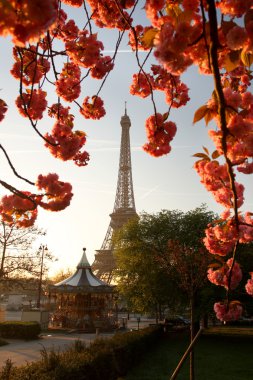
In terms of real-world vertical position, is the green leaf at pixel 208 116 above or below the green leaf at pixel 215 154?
below

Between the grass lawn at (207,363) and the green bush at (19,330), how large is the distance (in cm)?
817

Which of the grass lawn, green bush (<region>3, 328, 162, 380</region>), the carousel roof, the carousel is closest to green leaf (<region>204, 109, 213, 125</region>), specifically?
green bush (<region>3, 328, 162, 380</region>)

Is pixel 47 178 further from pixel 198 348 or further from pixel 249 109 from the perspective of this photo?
pixel 198 348

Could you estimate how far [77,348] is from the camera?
8.19 meters

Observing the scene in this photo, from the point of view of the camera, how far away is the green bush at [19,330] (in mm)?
19484

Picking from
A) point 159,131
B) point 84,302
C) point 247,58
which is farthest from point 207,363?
point 84,302

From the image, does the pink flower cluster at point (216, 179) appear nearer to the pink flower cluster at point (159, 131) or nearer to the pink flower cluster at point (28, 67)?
the pink flower cluster at point (159, 131)

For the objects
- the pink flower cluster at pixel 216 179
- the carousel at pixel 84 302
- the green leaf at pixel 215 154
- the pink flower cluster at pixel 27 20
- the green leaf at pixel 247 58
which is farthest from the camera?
the carousel at pixel 84 302

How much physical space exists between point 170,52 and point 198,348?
17.3 metres

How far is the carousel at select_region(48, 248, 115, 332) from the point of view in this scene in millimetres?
24255

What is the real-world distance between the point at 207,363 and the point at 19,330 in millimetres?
11712

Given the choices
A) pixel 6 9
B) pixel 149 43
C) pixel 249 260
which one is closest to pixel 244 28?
pixel 149 43

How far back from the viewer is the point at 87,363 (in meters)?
6.68

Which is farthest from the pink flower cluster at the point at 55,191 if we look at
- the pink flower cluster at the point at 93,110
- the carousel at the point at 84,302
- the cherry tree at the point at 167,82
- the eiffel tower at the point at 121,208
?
the eiffel tower at the point at 121,208
